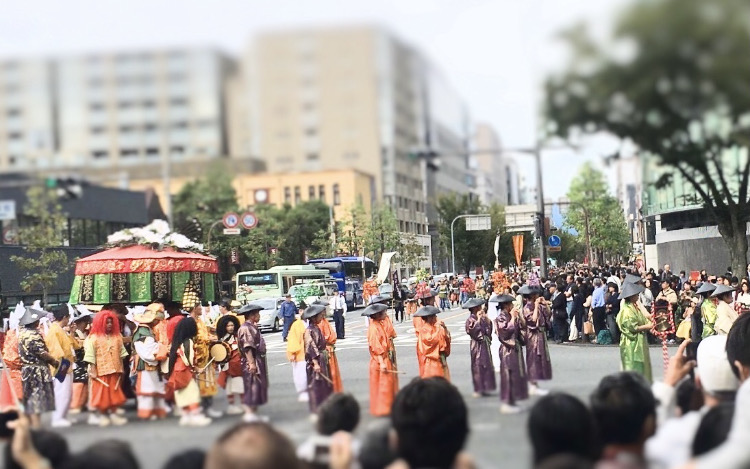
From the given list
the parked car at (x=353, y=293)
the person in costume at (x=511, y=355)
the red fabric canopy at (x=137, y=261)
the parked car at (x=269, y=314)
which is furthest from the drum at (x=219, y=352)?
the parked car at (x=353, y=293)

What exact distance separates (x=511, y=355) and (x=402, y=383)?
267 centimetres

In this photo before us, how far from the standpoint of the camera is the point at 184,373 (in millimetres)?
13133

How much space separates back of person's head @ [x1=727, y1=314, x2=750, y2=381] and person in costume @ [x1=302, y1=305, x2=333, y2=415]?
599 centimetres

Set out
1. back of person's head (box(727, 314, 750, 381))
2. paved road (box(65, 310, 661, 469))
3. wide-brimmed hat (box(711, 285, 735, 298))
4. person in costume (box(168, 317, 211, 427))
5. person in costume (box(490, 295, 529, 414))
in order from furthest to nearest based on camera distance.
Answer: wide-brimmed hat (box(711, 285, 735, 298)) < person in costume (box(168, 317, 211, 427)) < person in costume (box(490, 295, 529, 414)) < paved road (box(65, 310, 661, 469)) < back of person's head (box(727, 314, 750, 381))

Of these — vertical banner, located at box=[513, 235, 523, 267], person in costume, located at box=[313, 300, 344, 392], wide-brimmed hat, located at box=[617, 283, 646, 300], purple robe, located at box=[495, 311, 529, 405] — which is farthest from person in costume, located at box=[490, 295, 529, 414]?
vertical banner, located at box=[513, 235, 523, 267]

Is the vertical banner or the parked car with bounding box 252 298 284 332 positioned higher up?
the vertical banner

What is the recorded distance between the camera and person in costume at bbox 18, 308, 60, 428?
13.3m

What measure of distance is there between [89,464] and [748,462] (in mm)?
3274

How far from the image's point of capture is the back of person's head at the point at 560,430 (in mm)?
5605

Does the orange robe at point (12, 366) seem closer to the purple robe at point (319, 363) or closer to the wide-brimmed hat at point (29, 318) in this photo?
the wide-brimmed hat at point (29, 318)

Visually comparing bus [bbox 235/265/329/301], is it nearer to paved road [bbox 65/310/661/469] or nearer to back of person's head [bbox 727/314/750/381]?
paved road [bbox 65/310/661/469]

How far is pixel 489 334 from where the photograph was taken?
48.8ft

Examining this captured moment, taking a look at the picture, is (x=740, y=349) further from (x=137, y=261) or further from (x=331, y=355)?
(x=137, y=261)

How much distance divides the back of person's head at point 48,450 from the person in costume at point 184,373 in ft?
20.5
